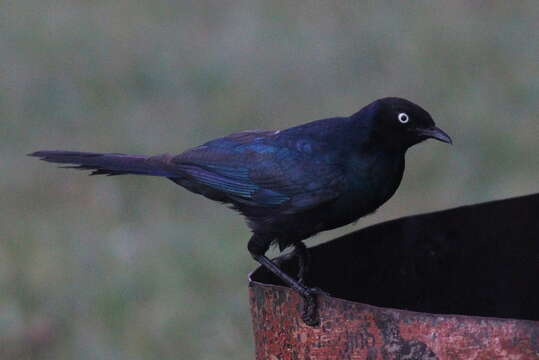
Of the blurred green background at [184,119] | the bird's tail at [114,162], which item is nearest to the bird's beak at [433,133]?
the bird's tail at [114,162]

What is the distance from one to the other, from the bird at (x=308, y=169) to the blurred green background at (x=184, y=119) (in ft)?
6.00

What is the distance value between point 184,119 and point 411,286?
15.4ft

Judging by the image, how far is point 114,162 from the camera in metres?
4.36

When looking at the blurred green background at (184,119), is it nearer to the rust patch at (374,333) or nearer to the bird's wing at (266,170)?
the bird's wing at (266,170)

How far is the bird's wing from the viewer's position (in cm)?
→ 399

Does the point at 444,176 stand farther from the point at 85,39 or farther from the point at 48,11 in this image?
the point at 48,11

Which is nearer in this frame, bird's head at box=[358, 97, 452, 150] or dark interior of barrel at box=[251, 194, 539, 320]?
dark interior of barrel at box=[251, 194, 539, 320]

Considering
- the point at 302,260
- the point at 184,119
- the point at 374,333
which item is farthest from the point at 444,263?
the point at 184,119

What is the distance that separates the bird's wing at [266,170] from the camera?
3.99 m

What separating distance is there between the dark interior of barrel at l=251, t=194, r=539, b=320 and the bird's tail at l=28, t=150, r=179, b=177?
0.71 m

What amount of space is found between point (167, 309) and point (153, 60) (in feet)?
12.1

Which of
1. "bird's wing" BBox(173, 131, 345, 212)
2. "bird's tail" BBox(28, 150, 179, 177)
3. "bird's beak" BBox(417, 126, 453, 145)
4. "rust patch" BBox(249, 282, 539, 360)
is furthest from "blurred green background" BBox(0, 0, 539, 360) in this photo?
"rust patch" BBox(249, 282, 539, 360)

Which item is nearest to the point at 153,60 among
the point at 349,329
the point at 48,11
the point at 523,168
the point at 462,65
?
the point at 48,11

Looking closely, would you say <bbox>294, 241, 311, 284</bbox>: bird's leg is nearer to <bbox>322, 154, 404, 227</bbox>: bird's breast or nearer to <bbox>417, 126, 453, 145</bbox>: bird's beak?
<bbox>322, 154, 404, 227</bbox>: bird's breast
